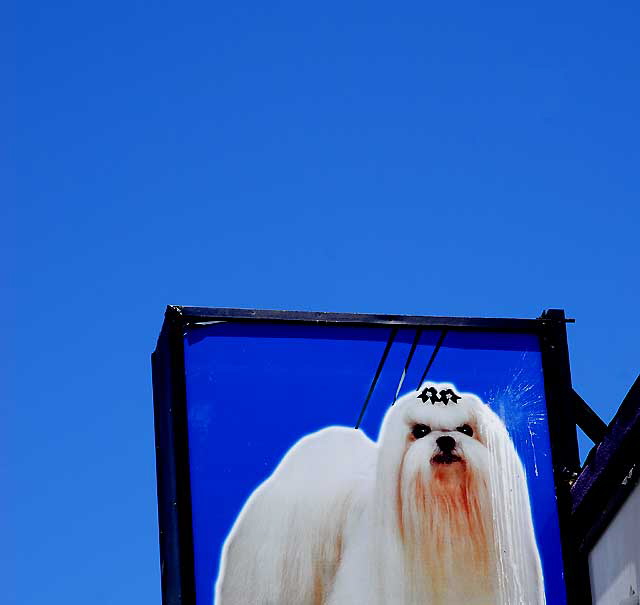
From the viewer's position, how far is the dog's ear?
33.6 feet

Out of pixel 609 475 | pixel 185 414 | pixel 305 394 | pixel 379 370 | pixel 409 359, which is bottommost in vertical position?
pixel 609 475

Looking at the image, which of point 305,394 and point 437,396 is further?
point 437,396

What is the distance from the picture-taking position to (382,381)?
1059 centimetres

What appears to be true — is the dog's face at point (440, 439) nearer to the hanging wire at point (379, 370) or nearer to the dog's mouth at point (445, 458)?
the dog's mouth at point (445, 458)

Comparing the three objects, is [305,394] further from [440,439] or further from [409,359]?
[440,439]

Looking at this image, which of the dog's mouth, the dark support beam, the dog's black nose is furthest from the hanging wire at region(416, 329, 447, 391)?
the dark support beam

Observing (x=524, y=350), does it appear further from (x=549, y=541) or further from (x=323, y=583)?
(x=323, y=583)

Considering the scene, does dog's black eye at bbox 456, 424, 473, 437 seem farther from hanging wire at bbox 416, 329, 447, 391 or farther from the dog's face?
hanging wire at bbox 416, 329, 447, 391

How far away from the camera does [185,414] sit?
1005 centimetres

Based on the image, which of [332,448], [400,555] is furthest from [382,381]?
[400,555]

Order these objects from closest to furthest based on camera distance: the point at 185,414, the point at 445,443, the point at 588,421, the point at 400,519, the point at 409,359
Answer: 1. the point at 185,414
2. the point at 400,519
3. the point at 445,443
4. the point at 409,359
5. the point at 588,421

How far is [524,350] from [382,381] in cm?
122

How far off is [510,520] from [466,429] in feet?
2.49

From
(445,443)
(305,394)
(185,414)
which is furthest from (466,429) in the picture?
(185,414)
